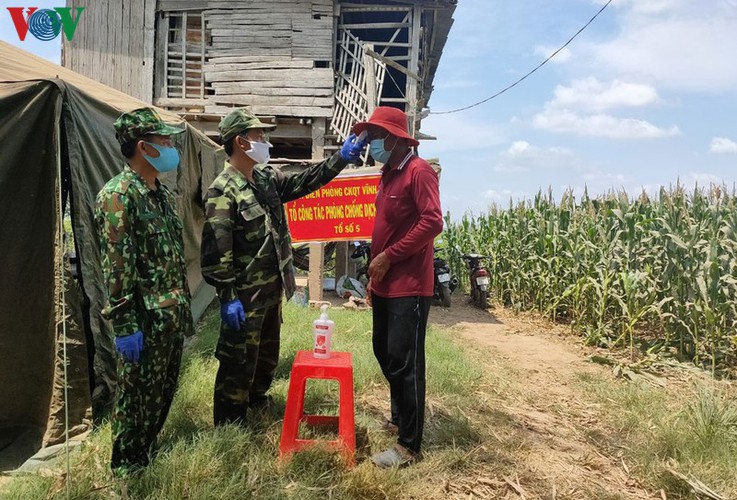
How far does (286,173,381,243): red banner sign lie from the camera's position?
7.52 m

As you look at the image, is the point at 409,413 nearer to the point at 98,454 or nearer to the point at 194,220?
the point at 98,454

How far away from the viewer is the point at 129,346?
2.44 m

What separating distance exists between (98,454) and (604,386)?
14.4ft

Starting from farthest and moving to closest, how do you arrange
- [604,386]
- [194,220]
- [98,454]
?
1. [194,220]
2. [604,386]
3. [98,454]

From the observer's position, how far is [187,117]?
35.5 feet

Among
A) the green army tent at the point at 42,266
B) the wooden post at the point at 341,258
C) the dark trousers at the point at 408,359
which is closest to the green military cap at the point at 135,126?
the green army tent at the point at 42,266

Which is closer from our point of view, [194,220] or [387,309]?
[387,309]

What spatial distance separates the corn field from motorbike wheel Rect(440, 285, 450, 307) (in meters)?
1.19

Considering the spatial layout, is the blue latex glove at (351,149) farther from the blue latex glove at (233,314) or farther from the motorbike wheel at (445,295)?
the motorbike wheel at (445,295)

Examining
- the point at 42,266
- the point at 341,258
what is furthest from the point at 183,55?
the point at 42,266

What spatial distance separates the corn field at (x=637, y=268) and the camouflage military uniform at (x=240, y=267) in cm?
435

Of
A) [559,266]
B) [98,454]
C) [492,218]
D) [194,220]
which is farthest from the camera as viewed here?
[492,218]

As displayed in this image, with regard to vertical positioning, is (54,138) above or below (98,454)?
above

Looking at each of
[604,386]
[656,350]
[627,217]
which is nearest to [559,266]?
[627,217]
